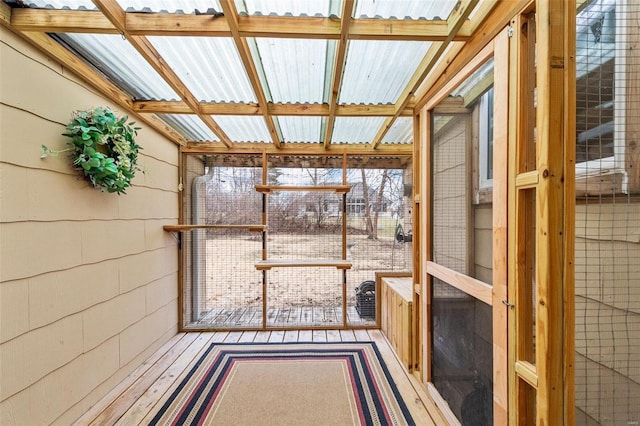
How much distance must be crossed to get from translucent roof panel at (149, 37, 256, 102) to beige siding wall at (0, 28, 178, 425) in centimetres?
64

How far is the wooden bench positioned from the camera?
2.06 m

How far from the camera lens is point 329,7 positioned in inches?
44.4

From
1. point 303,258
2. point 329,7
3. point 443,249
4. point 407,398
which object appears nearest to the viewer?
point 329,7

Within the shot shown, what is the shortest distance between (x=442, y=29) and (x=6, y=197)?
215 cm

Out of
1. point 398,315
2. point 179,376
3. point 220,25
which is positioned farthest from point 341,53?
point 179,376

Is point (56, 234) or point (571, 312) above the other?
point (56, 234)

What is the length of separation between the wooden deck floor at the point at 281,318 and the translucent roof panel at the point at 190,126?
1.89 m

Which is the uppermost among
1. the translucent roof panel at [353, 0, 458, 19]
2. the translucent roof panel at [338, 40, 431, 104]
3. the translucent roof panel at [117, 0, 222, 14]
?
the translucent roof panel at [117, 0, 222, 14]

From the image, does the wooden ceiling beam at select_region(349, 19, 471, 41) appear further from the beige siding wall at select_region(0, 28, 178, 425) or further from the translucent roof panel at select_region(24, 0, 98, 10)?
the beige siding wall at select_region(0, 28, 178, 425)

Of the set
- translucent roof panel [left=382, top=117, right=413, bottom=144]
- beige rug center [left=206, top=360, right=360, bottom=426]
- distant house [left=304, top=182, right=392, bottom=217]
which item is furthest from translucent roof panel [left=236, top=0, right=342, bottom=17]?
beige rug center [left=206, top=360, right=360, bottom=426]

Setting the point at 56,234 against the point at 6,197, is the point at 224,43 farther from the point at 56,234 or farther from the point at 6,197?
the point at 56,234

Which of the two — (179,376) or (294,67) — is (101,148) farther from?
(179,376)

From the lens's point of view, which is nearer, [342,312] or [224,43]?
[224,43]

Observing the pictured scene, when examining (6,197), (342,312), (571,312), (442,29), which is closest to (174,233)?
(6,197)
